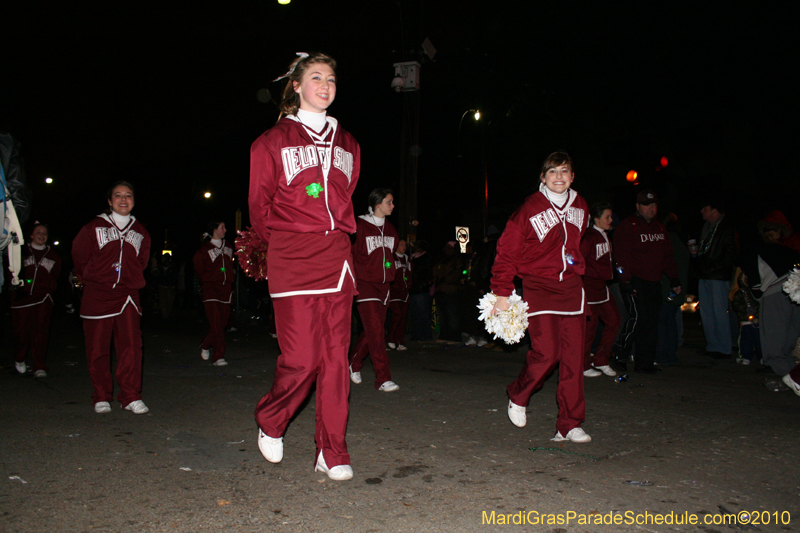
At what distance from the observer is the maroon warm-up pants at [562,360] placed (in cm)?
473

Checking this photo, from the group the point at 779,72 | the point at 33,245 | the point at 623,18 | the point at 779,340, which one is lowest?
the point at 779,340

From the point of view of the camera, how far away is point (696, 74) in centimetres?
1798

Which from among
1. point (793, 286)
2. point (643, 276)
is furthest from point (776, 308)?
point (643, 276)

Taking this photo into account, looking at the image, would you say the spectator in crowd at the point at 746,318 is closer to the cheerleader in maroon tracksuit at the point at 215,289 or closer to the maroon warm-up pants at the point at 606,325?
the maroon warm-up pants at the point at 606,325

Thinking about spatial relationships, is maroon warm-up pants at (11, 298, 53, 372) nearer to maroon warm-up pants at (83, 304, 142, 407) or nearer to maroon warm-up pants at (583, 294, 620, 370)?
maroon warm-up pants at (83, 304, 142, 407)

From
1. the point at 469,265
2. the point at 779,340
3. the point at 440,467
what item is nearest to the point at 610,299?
the point at 779,340

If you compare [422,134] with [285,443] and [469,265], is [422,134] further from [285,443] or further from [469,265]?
[285,443]

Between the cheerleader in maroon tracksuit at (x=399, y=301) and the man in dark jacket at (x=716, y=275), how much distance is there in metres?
4.66

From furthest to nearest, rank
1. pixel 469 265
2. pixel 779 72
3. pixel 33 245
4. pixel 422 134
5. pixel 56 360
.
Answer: pixel 422 134 < pixel 779 72 < pixel 469 265 < pixel 56 360 < pixel 33 245

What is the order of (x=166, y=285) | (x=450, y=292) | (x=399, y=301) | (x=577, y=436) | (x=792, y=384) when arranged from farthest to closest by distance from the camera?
1. (x=166, y=285)
2. (x=450, y=292)
3. (x=399, y=301)
4. (x=792, y=384)
5. (x=577, y=436)

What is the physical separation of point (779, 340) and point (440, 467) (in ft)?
18.6

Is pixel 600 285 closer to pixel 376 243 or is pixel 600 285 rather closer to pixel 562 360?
pixel 376 243

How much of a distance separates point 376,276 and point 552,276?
2.52 m

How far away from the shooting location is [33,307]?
8.44 m
